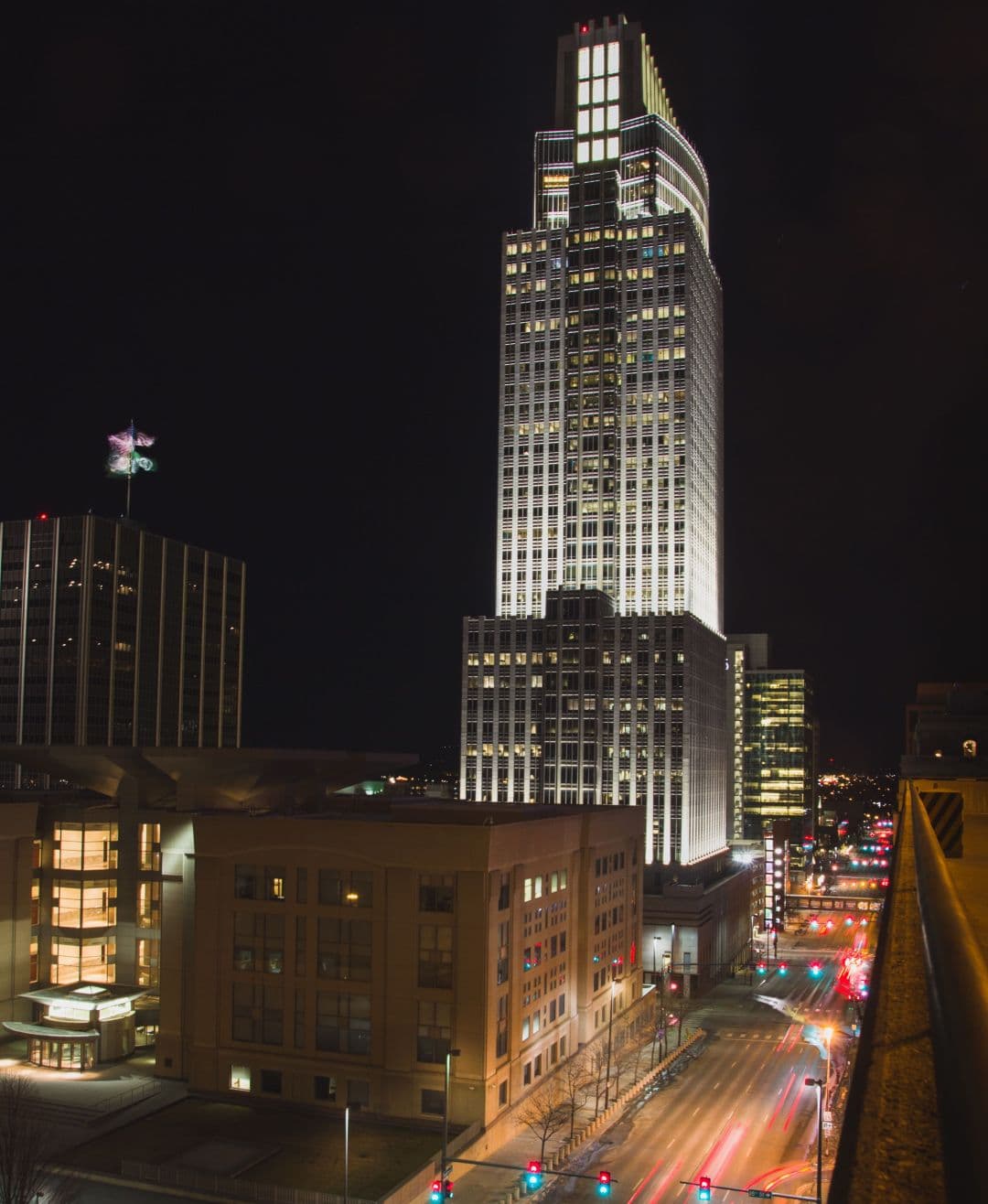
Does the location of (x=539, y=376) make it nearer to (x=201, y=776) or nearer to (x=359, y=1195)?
(x=201, y=776)

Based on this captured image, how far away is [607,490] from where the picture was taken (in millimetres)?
158375

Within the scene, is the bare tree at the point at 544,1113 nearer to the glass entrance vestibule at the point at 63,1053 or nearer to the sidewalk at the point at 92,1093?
the sidewalk at the point at 92,1093

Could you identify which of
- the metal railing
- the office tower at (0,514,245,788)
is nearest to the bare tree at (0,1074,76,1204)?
the metal railing

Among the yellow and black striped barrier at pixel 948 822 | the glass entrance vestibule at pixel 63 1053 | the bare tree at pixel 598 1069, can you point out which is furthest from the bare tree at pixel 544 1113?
the yellow and black striped barrier at pixel 948 822

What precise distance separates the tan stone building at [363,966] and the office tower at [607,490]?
7461cm

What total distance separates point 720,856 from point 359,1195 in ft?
374

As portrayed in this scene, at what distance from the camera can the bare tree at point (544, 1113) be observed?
63.5 m

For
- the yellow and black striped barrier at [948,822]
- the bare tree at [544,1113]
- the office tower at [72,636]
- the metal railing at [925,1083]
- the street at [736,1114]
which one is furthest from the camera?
the office tower at [72,636]

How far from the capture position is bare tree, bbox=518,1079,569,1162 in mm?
63531

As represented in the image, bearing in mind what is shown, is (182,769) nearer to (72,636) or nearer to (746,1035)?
(746,1035)

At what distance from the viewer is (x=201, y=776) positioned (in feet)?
263

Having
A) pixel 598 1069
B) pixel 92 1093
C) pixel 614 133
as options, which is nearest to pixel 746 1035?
pixel 598 1069

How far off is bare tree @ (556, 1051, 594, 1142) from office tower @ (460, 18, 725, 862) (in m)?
66.1

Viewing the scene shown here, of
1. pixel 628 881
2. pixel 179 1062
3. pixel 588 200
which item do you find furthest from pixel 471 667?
pixel 179 1062
